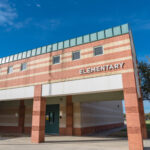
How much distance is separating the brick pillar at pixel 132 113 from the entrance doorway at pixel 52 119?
41.7ft

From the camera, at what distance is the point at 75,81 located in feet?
49.1

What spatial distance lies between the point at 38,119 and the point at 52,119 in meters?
7.47

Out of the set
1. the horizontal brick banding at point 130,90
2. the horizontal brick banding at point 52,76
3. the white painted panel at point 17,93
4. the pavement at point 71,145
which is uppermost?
the horizontal brick banding at point 52,76

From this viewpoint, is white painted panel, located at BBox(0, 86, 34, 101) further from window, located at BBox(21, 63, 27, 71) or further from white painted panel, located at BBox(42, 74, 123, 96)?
window, located at BBox(21, 63, 27, 71)

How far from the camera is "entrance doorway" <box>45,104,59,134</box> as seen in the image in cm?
2227

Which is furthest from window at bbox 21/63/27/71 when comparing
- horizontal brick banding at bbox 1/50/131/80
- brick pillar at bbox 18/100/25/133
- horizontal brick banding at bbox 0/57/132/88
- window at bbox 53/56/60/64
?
brick pillar at bbox 18/100/25/133

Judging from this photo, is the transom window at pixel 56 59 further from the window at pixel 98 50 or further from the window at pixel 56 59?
the window at pixel 98 50

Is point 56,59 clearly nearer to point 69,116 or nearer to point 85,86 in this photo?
point 85,86

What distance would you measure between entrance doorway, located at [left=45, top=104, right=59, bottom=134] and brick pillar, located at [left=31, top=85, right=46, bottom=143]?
256 inches

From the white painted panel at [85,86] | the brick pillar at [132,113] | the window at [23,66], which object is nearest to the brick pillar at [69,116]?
the white painted panel at [85,86]

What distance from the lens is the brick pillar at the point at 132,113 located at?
452 inches

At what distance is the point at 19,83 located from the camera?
1852 cm

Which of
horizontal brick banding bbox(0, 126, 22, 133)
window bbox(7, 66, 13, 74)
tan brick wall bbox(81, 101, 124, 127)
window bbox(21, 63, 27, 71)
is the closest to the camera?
window bbox(21, 63, 27, 71)

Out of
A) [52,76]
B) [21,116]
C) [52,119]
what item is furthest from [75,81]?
[21,116]
